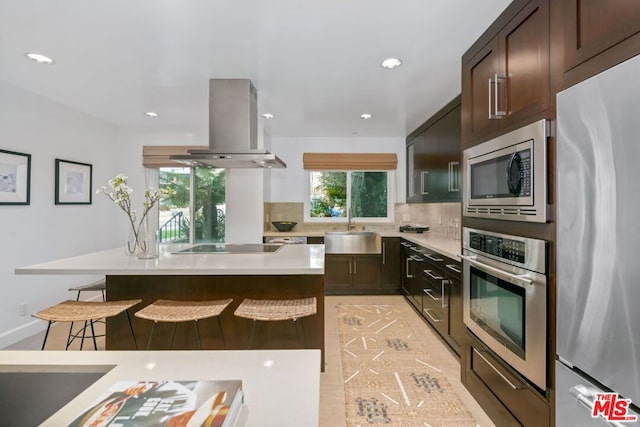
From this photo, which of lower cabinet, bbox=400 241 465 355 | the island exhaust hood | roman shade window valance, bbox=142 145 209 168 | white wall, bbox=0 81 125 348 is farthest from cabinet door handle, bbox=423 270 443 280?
white wall, bbox=0 81 125 348

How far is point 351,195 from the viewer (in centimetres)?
508

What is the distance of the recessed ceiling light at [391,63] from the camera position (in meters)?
2.39

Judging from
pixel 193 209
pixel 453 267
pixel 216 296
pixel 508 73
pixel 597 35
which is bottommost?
pixel 216 296

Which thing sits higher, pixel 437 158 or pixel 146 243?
pixel 437 158

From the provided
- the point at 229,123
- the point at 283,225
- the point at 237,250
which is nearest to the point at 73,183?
the point at 229,123

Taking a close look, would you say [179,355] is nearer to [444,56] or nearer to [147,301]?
[147,301]

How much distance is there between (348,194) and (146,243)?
130 inches

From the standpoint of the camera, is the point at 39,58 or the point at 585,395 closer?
the point at 585,395

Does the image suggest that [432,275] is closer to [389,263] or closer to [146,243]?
[389,263]

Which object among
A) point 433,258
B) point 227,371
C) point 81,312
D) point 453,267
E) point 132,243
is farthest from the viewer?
point 433,258

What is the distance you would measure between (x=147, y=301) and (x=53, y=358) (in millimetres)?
1548

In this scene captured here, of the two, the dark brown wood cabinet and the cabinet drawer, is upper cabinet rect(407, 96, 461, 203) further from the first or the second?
the cabinet drawer

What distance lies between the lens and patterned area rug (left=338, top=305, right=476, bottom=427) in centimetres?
192

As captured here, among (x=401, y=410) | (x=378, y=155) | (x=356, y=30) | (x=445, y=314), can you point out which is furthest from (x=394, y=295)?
(x=356, y=30)
